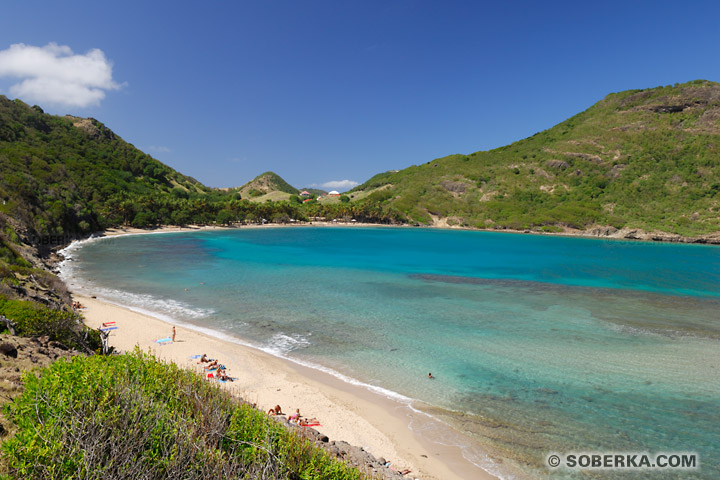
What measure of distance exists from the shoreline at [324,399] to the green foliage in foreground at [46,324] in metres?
3.08

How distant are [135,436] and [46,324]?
10083 millimetres

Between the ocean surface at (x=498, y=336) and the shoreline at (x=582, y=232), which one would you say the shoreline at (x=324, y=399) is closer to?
the ocean surface at (x=498, y=336)

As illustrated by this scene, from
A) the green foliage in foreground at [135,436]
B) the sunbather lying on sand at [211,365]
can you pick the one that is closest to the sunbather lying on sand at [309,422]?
the green foliage in foreground at [135,436]

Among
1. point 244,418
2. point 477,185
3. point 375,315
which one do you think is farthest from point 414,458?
point 477,185

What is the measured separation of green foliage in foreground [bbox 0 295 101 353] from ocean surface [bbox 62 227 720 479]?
7972mm

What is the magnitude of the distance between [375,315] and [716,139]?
183m

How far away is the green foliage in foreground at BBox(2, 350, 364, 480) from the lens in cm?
484

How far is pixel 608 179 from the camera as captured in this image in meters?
142

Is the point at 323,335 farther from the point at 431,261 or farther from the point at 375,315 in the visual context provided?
the point at 431,261

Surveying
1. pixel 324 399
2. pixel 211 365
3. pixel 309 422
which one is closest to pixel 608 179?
pixel 324 399

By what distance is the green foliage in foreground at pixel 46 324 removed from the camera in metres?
11.6

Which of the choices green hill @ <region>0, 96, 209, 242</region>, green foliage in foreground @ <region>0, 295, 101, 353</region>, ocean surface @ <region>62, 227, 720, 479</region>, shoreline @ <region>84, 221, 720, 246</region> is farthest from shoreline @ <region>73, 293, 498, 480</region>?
shoreline @ <region>84, 221, 720, 246</region>

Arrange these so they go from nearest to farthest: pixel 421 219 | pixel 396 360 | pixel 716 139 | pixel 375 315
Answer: pixel 396 360 → pixel 375 315 → pixel 716 139 → pixel 421 219

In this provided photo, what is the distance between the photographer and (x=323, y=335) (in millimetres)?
20688
